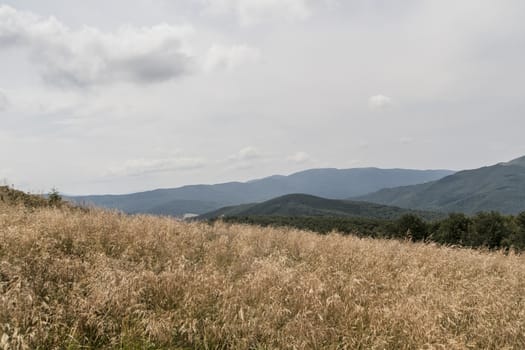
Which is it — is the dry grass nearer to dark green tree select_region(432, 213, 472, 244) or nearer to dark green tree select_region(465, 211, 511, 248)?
dark green tree select_region(465, 211, 511, 248)

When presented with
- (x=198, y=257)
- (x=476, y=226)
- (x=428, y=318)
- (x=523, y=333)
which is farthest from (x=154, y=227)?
(x=476, y=226)

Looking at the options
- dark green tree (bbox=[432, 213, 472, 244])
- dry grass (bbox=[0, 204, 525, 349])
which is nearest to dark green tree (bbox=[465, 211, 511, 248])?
dark green tree (bbox=[432, 213, 472, 244])

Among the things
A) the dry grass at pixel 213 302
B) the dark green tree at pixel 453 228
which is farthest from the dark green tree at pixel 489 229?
the dry grass at pixel 213 302

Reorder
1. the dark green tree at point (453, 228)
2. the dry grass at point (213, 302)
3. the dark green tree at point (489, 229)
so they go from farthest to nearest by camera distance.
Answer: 1. the dark green tree at point (453, 228)
2. the dark green tree at point (489, 229)
3. the dry grass at point (213, 302)

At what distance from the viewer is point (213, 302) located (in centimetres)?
424

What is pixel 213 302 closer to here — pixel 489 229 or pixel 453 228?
pixel 489 229

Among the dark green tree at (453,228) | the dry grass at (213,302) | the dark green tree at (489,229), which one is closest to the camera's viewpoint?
the dry grass at (213,302)

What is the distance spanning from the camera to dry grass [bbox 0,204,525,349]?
11.3ft

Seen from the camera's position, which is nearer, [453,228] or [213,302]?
[213,302]

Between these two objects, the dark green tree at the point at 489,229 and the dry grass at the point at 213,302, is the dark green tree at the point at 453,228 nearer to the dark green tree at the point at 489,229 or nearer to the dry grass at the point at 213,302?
the dark green tree at the point at 489,229

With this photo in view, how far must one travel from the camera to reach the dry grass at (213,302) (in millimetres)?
3441

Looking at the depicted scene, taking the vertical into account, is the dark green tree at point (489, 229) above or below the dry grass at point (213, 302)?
below

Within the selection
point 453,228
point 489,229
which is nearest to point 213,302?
point 489,229

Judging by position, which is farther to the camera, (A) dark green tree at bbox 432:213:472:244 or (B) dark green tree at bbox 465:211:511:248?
(A) dark green tree at bbox 432:213:472:244
